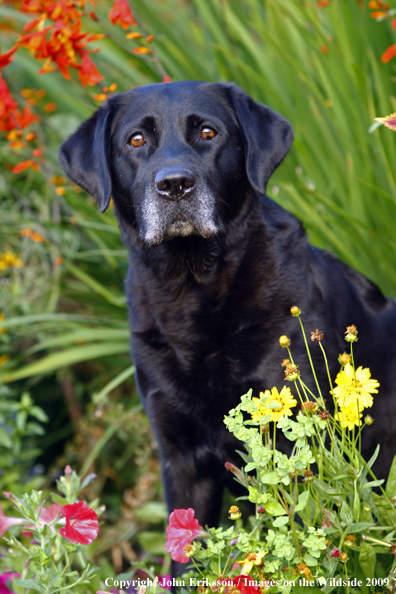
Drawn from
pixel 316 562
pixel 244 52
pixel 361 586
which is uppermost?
pixel 244 52

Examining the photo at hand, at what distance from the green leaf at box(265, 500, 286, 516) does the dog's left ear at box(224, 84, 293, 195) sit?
3.51ft

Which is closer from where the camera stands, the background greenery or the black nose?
the black nose

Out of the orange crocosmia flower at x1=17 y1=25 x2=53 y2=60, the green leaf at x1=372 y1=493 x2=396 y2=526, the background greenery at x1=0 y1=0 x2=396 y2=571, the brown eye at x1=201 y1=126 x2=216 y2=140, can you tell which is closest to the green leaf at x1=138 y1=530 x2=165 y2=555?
the background greenery at x1=0 y1=0 x2=396 y2=571

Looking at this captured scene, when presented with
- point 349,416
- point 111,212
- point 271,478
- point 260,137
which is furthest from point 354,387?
point 111,212

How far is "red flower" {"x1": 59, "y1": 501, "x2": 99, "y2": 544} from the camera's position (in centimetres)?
116

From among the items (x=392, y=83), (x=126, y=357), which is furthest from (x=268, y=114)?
(x=126, y=357)

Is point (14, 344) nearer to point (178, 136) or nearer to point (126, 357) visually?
point (126, 357)

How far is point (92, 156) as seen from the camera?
6.80 ft

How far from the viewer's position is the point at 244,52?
3004mm

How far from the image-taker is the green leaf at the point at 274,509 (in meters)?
1.11

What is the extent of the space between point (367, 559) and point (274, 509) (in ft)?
0.65

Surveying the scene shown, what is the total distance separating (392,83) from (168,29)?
1111mm

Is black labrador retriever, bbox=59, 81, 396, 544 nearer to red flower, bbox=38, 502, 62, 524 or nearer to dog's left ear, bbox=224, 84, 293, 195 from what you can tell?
dog's left ear, bbox=224, 84, 293, 195

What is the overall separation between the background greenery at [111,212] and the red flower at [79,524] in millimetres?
1174
